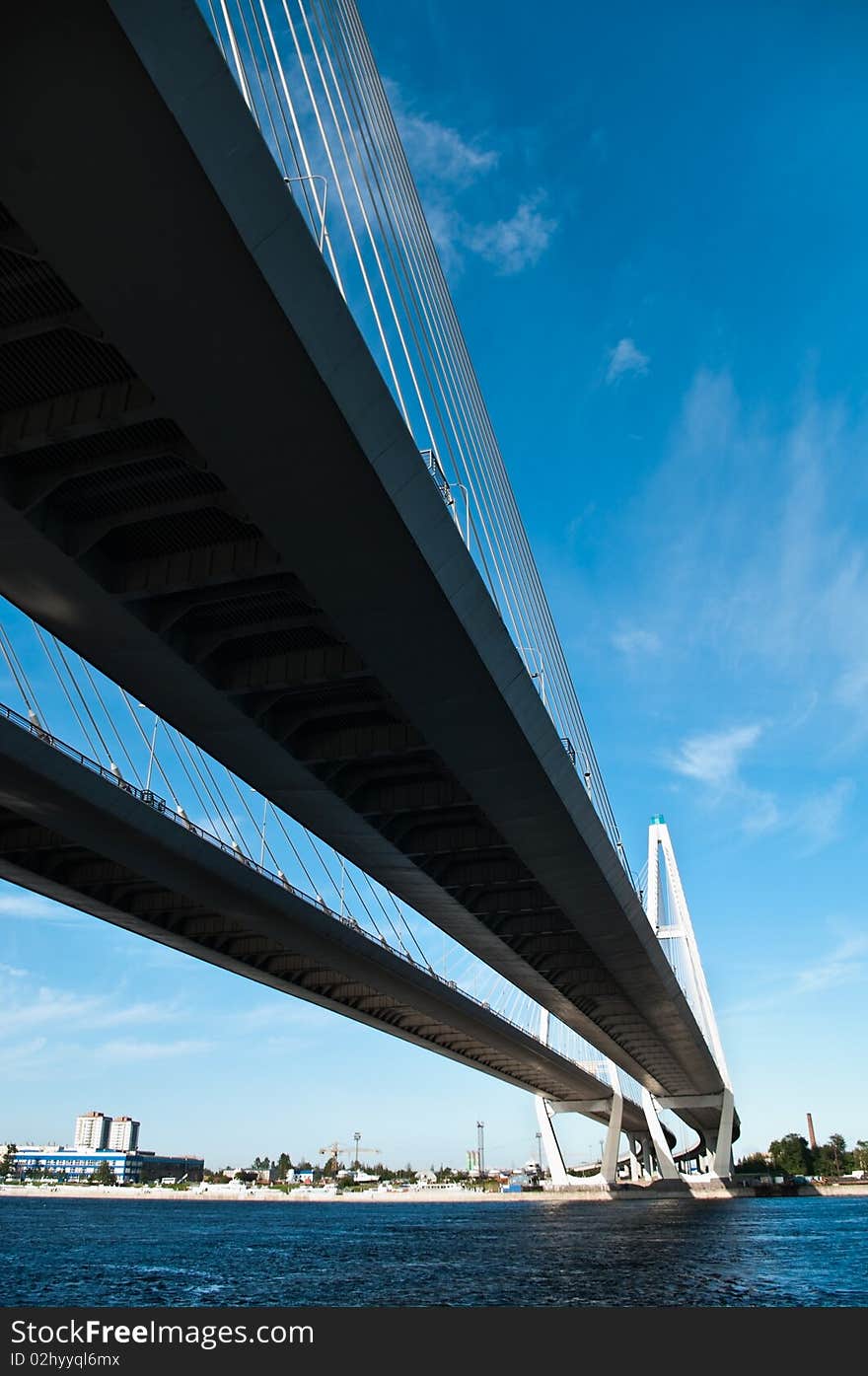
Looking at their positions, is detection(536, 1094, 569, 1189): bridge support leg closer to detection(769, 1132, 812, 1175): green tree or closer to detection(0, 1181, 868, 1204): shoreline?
detection(0, 1181, 868, 1204): shoreline

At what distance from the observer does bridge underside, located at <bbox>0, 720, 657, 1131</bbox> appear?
989 inches

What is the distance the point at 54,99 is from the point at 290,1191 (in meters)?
161

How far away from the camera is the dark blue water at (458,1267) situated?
2117cm

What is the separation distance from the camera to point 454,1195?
142125 millimetres

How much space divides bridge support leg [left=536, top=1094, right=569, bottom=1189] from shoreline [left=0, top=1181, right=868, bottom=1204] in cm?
201

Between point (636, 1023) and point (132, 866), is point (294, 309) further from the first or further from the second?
point (636, 1023)

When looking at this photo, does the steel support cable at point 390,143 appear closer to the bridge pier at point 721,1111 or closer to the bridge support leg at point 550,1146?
the bridge pier at point 721,1111

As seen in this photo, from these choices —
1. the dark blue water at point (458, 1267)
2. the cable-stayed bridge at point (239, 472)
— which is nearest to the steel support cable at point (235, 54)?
the cable-stayed bridge at point (239, 472)

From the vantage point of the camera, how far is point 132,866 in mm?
29766

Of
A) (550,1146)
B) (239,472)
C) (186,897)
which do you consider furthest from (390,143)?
(550,1146)

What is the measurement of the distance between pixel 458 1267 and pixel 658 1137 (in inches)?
2784

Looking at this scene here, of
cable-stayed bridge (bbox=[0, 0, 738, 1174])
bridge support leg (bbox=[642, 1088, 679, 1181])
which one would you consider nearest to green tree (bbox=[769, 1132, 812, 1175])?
bridge support leg (bbox=[642, 1088, 679, 1181])

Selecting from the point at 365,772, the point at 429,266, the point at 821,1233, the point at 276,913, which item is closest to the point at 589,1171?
the point at 821,1233

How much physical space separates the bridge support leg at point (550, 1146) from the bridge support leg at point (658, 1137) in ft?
28.7
